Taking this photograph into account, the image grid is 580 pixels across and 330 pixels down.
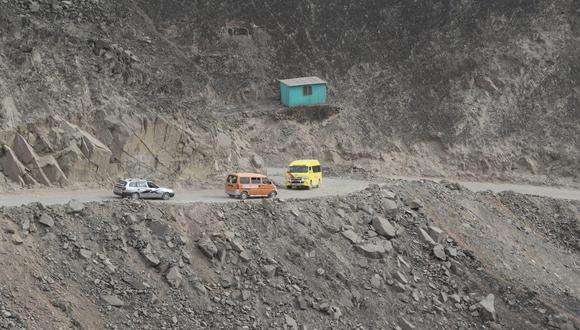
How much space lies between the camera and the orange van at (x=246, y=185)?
1420 inches

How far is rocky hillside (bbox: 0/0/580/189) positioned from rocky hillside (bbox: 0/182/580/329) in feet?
25.2

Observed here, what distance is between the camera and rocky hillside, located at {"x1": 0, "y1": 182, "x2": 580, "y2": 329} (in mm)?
27359

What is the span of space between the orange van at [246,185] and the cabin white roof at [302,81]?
574 inches

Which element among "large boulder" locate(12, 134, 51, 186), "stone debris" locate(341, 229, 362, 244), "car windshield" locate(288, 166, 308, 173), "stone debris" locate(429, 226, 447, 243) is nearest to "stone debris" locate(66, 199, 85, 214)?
"large boulder" locate(12, 134, 51, 186)

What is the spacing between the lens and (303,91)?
50656mm

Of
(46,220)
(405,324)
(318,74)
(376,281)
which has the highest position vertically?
(318,74)

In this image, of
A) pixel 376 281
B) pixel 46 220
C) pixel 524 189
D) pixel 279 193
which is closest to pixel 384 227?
pixel 376 281

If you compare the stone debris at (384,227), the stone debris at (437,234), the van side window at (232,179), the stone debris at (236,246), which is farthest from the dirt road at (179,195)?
the stone debris at (437,234)

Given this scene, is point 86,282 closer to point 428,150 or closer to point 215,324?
point 215,324

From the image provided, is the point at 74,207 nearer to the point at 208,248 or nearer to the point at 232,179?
the point at 208,248

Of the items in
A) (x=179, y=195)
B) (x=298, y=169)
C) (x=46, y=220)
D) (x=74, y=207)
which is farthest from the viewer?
(x=298, y=169)

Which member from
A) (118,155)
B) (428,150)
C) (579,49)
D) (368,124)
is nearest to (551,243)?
(428,150)

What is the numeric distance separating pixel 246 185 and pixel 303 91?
1560 cm

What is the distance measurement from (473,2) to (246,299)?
33.3m
